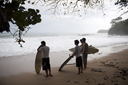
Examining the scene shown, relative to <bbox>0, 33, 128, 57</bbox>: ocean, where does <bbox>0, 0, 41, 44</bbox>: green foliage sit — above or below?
above

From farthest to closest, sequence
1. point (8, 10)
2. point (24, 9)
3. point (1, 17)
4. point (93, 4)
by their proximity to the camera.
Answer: point (93, 4) < point (24, 9) < point (8, 10) < point (1, 17)

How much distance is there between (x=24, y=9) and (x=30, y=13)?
17 cm

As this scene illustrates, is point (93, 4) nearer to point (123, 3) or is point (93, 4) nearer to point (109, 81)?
point (123, 3)

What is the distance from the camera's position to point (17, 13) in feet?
A: 6.66

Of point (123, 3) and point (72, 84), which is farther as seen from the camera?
point (123, 3)

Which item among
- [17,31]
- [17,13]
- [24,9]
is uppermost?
[24,9]

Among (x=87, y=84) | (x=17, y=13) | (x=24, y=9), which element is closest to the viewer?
(x=17, y=13)

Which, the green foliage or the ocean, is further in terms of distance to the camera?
the ocean

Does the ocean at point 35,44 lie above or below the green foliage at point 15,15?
below

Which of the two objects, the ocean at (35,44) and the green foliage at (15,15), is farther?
the ocean at (35,44)

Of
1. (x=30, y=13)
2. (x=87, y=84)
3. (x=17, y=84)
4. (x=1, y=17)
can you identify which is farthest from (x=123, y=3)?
(x=17, y=84)

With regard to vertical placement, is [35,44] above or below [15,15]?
below

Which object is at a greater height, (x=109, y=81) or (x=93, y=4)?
(x=93, y=4)

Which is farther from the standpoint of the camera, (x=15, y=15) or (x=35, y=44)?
(x=35, y=44)
